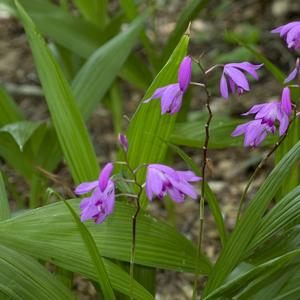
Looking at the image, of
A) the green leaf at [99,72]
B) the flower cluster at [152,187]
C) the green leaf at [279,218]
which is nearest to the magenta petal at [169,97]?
the flower cluster at [152,187]

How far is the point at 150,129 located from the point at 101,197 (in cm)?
51

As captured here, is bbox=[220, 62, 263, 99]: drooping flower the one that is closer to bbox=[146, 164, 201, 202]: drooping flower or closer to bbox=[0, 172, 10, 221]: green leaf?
bbox=[146, 164, 201, 202]: drooping flower

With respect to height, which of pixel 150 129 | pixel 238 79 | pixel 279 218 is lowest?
pixel 279 218

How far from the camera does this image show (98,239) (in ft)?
4.62

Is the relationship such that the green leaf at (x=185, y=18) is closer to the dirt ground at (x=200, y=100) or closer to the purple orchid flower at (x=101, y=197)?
the dirt ground at (x=200, y=100)

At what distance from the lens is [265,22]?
11.6 feet

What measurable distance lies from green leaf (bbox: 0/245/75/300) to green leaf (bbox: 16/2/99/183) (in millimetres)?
326

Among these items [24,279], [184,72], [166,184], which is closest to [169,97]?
[184,72]

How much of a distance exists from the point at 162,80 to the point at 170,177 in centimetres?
49

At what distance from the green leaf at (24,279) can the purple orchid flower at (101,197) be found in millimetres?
260

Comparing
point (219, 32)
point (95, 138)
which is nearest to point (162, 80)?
point (95, 138)

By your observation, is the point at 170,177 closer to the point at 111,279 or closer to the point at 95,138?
the point at 111,279

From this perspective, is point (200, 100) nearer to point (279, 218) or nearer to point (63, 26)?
point (63, 26)

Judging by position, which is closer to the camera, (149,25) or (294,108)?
(294,108)
